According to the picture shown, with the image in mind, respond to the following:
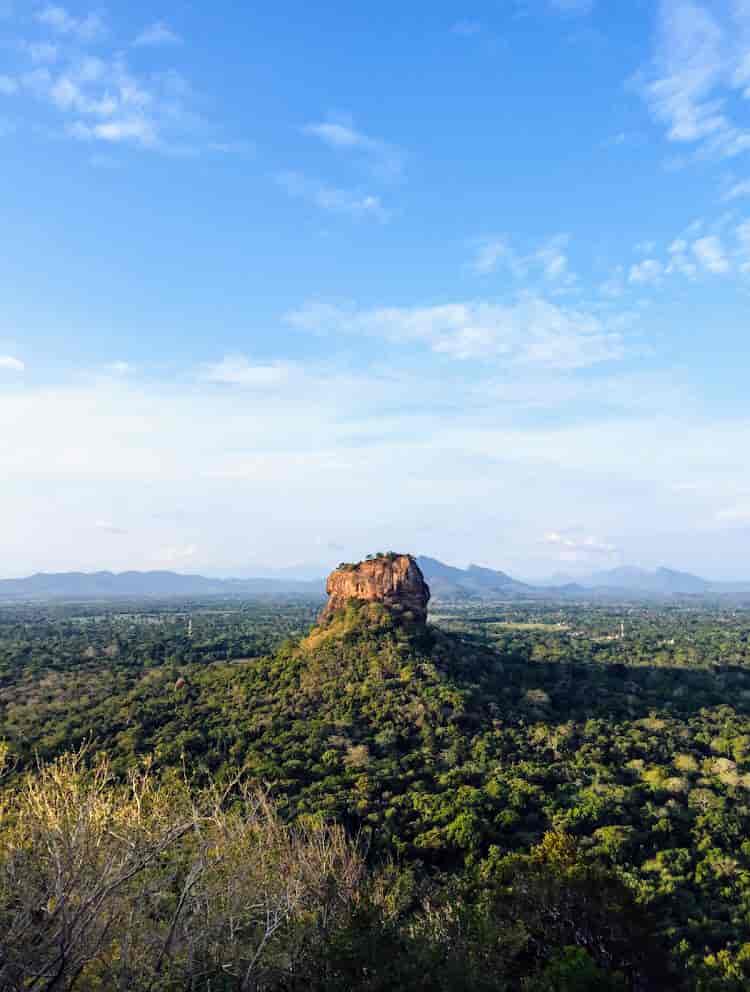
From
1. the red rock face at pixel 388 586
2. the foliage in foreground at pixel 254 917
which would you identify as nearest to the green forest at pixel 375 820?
the foliage in foreground at pixel 254 917

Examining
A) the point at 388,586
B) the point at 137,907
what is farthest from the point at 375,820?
the point at 388,586

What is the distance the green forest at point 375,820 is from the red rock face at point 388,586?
2.65 m

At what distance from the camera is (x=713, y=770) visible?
42.5m

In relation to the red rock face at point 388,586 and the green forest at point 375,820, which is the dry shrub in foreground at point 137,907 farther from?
the red rock face at point 388,586

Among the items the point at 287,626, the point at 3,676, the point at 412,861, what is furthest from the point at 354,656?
the point at 287,626

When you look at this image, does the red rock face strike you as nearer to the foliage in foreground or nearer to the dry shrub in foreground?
the foliage in foreground

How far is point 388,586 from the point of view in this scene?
2645 inches

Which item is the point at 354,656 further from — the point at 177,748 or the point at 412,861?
the point at 412,861

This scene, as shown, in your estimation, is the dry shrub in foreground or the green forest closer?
the dry shrub in foreground

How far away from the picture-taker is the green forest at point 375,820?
12867mm

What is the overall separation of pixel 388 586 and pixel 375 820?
116 ft

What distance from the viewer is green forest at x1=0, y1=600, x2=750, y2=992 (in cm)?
1287

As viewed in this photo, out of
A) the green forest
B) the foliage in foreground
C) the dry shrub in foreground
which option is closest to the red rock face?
the green forest

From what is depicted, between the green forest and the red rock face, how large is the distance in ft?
8.70
